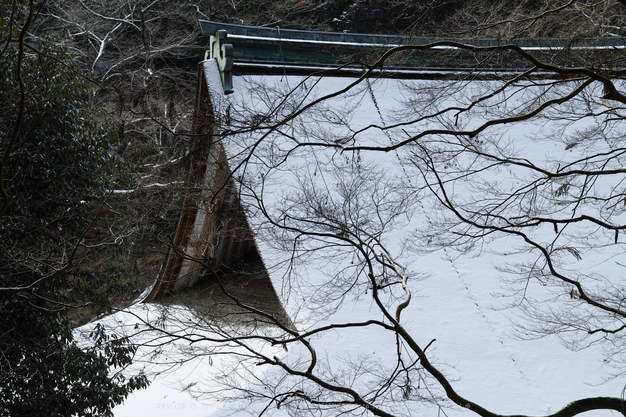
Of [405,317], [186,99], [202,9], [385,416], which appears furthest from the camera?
[202,9]

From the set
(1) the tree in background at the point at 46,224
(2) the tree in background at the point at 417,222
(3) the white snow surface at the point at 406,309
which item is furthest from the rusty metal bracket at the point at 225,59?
(1) the tree in background at the point at 46,224

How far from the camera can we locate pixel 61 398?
5.00 m

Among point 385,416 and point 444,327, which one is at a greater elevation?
point 444,327

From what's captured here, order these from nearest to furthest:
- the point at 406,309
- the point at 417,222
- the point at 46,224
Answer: the point at 46,224
the point at 406,309
the point at 417,222

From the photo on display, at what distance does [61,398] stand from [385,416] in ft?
11.0

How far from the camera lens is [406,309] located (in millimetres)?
6039

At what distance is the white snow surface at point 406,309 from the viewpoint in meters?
5.17

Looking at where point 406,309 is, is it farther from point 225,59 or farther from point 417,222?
point 225,59

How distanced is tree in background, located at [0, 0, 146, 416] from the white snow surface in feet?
2.79

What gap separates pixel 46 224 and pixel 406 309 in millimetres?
3891

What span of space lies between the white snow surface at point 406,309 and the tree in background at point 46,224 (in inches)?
33.5

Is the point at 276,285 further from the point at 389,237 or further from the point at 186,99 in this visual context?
the point at 186,99

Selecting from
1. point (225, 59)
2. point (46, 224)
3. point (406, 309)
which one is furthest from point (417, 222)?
point (46, 224)

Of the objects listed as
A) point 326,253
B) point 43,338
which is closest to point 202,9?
point 326,253
